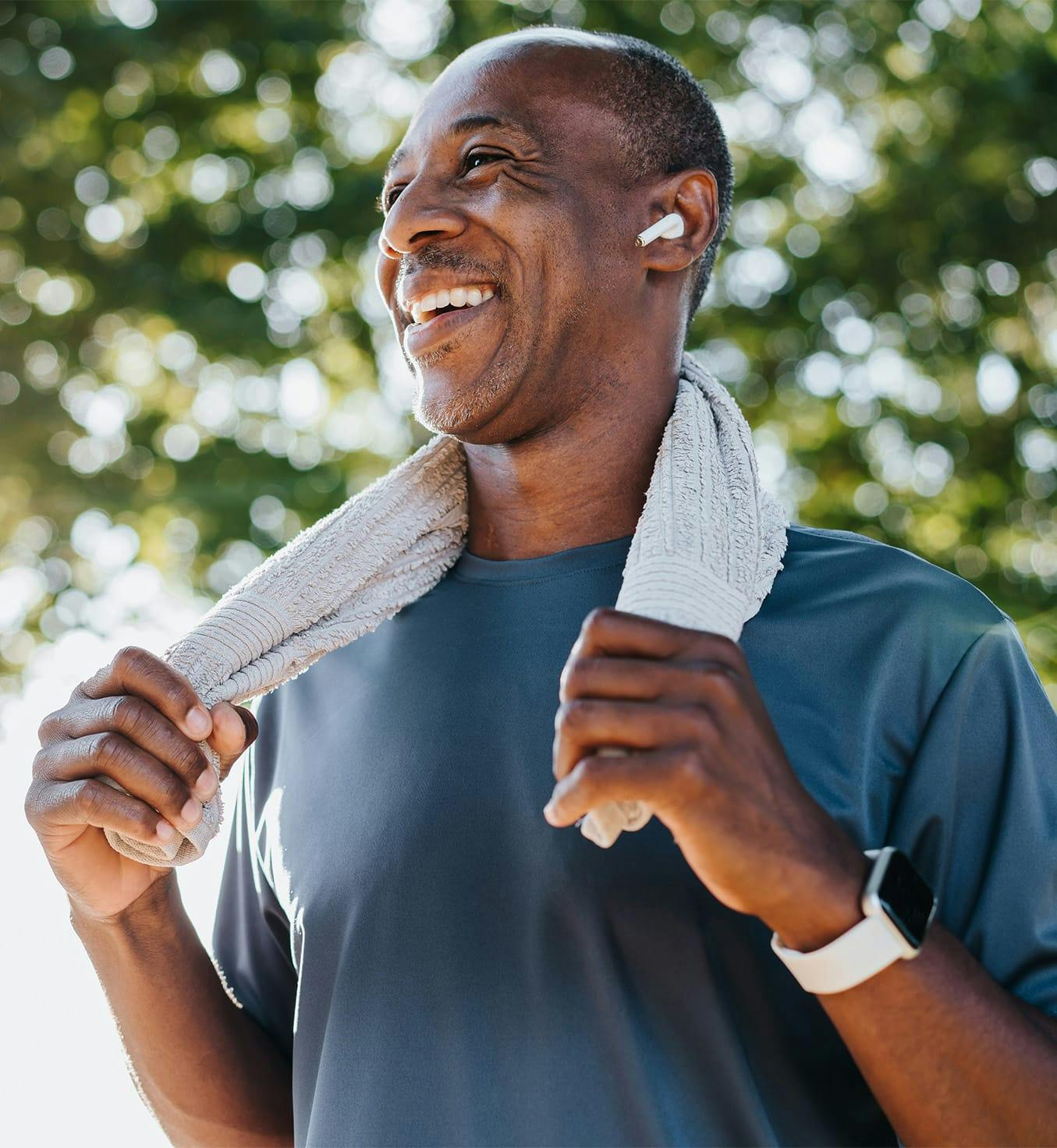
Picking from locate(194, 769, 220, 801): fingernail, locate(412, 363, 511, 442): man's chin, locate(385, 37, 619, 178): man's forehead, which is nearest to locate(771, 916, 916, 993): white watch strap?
locate(194, 769, 220, 801): fingernail

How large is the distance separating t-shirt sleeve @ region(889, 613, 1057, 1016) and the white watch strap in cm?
26

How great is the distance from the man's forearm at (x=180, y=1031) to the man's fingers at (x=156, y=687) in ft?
1.24

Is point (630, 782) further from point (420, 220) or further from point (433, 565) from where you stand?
point (420, 220)

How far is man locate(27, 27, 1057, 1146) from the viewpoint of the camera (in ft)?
4.54

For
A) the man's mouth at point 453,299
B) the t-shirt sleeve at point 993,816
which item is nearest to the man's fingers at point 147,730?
the man's mouth at point 453,299

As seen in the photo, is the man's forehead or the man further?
the man's forehead

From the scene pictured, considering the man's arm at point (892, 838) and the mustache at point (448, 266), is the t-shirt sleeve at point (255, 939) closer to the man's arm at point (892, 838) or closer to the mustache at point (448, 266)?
the mustache at point (448, 266)

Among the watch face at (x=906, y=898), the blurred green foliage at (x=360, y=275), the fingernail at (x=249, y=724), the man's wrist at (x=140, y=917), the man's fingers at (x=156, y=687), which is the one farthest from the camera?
the blurred green foliage at (x=360, y=275)

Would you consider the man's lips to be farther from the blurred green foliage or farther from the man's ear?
the blurred green foliage

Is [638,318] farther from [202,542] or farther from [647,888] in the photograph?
[202,542]

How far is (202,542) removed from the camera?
532 centimetres

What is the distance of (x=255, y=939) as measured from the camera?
2123 mm

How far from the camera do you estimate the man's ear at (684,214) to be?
83.8 inches

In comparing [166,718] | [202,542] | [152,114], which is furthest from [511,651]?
[152,114]
